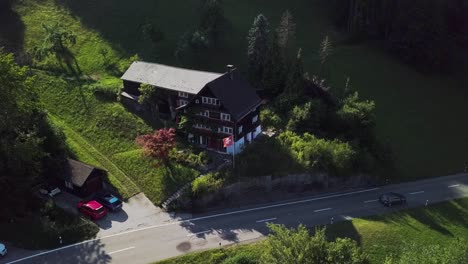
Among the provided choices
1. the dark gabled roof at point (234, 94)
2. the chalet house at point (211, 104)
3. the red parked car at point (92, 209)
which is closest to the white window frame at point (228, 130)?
the chalet house at point (211, 104)

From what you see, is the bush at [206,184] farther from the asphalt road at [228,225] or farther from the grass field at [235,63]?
the grass field at [235,63]

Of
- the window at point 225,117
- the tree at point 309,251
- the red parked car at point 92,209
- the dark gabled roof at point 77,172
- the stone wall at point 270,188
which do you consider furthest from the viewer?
the window at point 225,117

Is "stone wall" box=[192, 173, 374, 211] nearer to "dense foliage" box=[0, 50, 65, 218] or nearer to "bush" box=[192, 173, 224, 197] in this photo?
"bush" box=[192, 173, 224, 197]

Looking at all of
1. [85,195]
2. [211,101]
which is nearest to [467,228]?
[211,101]

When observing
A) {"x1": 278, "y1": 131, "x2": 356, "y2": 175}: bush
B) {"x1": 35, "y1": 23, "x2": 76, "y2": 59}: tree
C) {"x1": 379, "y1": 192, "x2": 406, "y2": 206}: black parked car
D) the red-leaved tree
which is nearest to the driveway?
the red-leaved tree

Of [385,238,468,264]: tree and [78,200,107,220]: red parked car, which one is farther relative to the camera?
[78,200,107,220]: red parked car

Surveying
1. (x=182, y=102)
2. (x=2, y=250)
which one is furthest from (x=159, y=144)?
(x=2, y=250)

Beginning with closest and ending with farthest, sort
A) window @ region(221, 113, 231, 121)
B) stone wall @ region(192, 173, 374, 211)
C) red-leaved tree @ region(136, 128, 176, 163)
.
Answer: red-leaved tree @ region(136, 128, 176, 163)
stone wall @ region(192, 173, 374, 211)
window @ region(221, 113, 231, 121)
